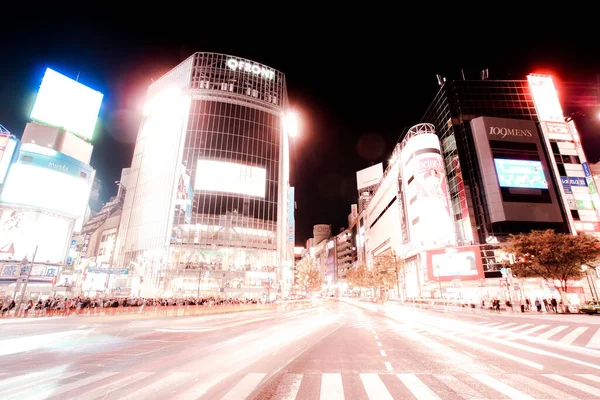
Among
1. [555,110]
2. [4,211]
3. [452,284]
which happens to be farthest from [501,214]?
[4,211]

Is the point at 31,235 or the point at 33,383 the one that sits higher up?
the point at 31,235

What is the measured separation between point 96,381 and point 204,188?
224 feet

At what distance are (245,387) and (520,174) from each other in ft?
240

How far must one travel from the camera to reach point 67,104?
2366 inches

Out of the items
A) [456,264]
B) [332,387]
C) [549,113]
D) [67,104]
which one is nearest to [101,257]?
[67,104]

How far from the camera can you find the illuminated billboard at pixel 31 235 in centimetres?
5128

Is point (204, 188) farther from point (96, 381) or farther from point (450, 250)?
point (96, 381)

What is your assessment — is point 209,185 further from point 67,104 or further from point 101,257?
point 101,257

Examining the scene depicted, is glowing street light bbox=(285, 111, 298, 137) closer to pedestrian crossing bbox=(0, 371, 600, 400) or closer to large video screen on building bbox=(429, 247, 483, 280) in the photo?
large video screen on building bbox=(429, 247, 483, 280)

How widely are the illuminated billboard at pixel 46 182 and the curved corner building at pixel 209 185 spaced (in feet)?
54.6

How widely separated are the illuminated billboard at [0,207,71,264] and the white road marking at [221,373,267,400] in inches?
2310

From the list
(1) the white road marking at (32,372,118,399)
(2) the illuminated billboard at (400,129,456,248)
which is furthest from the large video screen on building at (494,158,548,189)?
(1) the white road marking at (32,372,118,399)

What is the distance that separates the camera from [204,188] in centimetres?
7319

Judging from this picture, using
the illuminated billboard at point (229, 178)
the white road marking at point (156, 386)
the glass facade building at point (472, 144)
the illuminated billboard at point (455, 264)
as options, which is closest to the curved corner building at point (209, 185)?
the illuminated billboard at point (229, 178)
